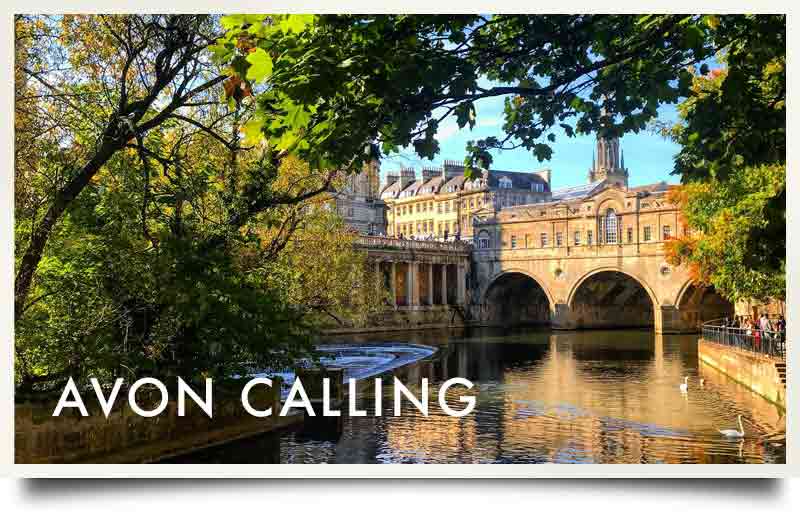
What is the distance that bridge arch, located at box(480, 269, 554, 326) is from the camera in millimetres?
59750

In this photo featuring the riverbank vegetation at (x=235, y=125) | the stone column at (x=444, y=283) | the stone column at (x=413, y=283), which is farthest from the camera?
the stone column at (x=444, y=283)

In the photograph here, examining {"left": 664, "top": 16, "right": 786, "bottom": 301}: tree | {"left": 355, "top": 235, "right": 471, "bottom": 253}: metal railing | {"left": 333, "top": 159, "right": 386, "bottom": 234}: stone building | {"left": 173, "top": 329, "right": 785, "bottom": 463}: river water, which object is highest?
{"left": 355, "top": 235, "right": 471, "bottom": 253}: metal railing

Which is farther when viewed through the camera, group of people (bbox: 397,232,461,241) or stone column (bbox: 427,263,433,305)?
stone column (bbox: 427,263,433,305)

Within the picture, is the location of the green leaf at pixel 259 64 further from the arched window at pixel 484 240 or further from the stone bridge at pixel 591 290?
the arched window at pixel 484 240

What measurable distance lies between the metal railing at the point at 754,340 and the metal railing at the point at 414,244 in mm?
26601

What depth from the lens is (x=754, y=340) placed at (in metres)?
20.4

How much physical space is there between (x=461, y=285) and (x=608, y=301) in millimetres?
10004

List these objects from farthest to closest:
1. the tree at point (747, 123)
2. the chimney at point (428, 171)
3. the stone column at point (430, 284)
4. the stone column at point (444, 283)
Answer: the stone column at point (444, 283)
the stone column at point (430, 284)
the chimney at point (428, 171)
the tree at point (747, 123)

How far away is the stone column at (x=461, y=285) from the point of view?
2352 inches

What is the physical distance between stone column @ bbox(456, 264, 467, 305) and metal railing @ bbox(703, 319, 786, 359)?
32647mm

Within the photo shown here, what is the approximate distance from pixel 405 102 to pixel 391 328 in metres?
42.9

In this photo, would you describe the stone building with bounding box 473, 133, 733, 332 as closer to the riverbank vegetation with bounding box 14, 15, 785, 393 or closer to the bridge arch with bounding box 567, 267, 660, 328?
the bridge arch with bounding box 567, 267, 660, 328

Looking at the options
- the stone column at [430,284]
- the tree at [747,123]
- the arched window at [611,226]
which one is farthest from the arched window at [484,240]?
the tree at [747,123]

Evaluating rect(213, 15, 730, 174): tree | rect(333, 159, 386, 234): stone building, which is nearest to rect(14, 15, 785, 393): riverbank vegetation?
rect(213, 15, 730, 174): tree
